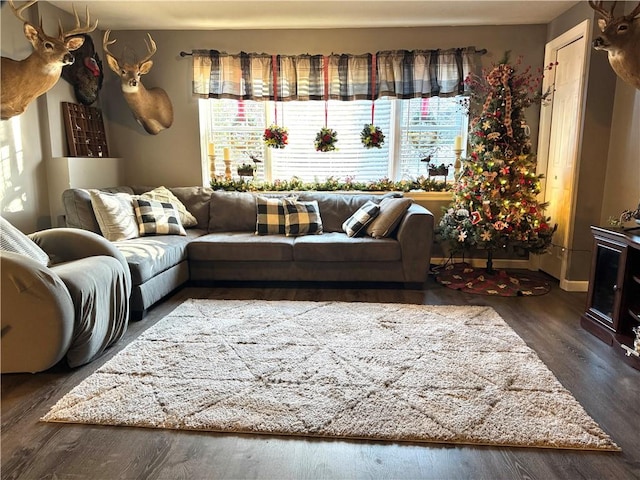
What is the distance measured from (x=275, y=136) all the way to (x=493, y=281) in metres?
2.72

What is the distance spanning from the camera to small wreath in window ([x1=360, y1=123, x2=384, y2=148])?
466 cm

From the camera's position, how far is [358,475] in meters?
1.61

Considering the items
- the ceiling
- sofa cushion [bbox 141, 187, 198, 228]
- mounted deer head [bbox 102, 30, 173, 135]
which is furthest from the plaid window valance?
sofa cushion [bbox 141, 187, 198, 228]

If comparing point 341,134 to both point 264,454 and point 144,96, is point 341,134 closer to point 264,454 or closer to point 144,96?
point 144,96

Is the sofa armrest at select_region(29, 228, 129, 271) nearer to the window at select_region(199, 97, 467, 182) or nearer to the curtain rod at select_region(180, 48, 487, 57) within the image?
the window at select_region(199, 97, 467, 182)

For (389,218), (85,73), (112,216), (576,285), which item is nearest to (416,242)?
(389,218)

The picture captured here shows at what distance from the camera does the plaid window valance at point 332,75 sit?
14.8ft

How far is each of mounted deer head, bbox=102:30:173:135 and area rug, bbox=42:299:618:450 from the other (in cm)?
252

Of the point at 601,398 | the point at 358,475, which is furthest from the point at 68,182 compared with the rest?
the point at 601,398

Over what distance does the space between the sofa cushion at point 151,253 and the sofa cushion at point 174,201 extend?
427 mm

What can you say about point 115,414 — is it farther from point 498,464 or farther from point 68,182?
point 68,182

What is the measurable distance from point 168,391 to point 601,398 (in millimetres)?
2158

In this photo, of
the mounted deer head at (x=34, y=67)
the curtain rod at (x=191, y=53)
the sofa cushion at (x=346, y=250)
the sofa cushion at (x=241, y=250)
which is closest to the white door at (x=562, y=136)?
the curtain rod at (x=191, y=53)

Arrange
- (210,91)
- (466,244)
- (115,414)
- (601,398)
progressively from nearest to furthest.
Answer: (115,414), (601,398), (466,244), (210,91)
